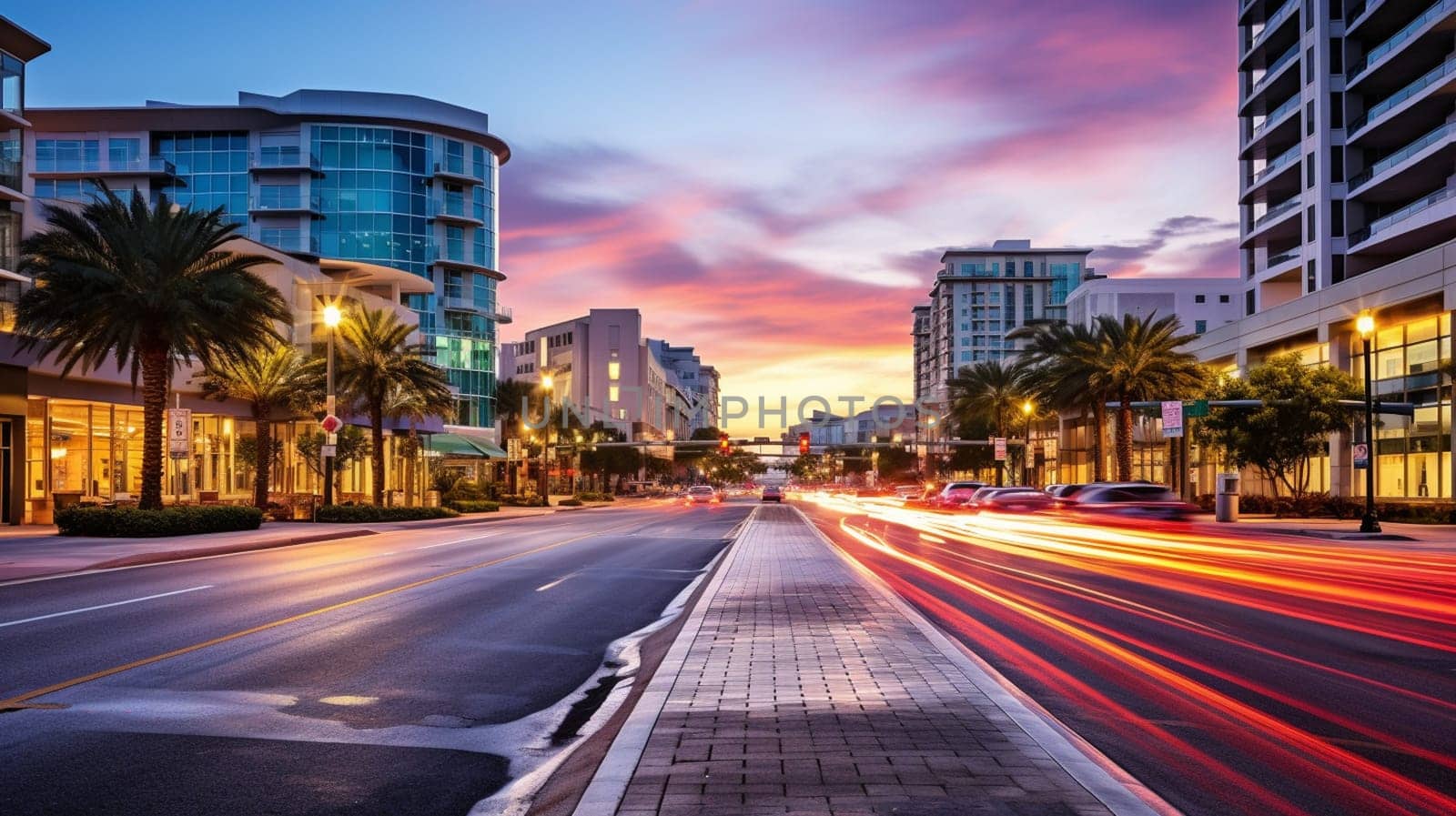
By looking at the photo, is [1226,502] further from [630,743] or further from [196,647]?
[630,743]

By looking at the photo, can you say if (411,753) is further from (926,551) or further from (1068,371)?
(1068,371)

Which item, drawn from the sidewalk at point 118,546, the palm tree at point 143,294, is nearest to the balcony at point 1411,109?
the sidewalk at point 118,546

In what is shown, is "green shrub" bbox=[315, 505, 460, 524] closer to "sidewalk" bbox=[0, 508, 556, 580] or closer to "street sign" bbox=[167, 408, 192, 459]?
"sidewalk" bbox=[0, 508, 556, 580]

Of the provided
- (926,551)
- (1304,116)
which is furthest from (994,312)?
(926,551)

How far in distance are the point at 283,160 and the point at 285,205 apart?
346 cm

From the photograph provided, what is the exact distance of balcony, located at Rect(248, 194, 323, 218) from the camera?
88.2 m

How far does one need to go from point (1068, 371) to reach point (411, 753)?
53.7 metres

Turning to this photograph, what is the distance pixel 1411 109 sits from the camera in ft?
181

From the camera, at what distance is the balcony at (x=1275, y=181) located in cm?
6675

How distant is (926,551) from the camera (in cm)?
2961

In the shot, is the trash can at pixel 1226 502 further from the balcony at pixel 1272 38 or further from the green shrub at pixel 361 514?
the green shrub at pixel 361 514

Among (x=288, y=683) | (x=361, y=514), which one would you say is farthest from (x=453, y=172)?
(x=288, y=683)

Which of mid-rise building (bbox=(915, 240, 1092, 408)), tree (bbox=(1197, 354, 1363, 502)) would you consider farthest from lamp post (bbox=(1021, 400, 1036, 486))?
mid-rise building (bbox=(915, 240, 1092, 408))

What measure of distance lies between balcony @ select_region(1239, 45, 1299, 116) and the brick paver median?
65.9 meters
